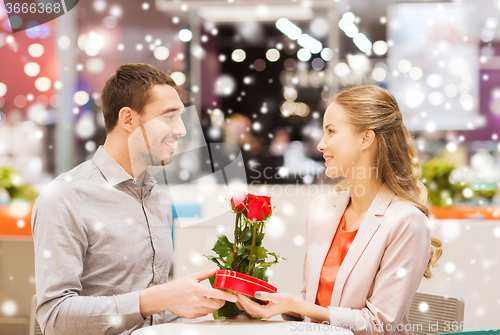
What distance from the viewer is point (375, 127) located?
1.37 m

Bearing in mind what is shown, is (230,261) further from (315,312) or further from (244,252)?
(315,312)

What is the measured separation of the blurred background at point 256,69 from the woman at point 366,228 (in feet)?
7.10

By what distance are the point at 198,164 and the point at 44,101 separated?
67.1 inches

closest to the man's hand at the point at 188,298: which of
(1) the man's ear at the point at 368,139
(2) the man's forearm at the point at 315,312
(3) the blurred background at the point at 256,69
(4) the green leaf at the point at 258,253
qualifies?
(4) the green leaf at the point at 258,253

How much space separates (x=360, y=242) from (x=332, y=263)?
0.43 ft

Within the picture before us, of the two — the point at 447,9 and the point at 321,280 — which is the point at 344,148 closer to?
the point at 321,280

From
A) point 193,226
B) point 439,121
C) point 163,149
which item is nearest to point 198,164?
point 193,226

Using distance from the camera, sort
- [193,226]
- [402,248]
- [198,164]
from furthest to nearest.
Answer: [198,164] < [193,226] < [402,248]

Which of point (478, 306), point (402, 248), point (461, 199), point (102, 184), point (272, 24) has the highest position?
point (272, 24)

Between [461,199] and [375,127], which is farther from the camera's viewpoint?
[461,199]

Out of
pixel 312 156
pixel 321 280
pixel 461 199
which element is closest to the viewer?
pixel 321 280

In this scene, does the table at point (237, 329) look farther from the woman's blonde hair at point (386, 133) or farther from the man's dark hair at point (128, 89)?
the man's dark hair at point (128, 89)

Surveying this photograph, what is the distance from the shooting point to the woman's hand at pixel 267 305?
1065 mm

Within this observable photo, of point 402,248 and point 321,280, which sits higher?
point 402,248
